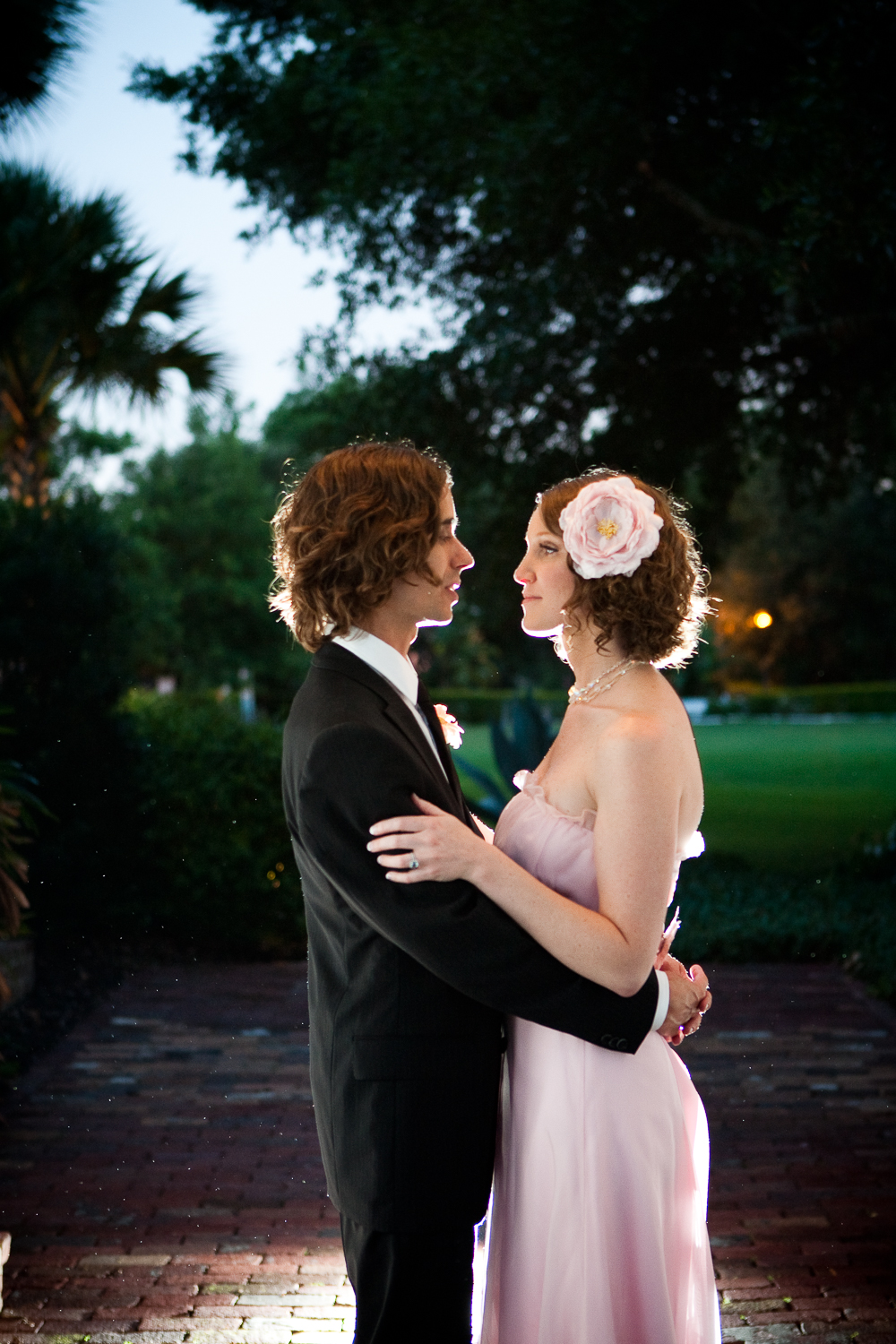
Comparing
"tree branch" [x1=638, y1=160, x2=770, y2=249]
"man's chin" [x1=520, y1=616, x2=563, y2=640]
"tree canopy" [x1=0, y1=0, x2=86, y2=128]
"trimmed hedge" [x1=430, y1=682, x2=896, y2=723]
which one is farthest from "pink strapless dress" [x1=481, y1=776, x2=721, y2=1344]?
"trimmed hedge" [x1=430, y1=682, x2=896, y2=723]

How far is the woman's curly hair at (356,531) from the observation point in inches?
75.4

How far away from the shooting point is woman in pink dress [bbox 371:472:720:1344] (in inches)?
75.0

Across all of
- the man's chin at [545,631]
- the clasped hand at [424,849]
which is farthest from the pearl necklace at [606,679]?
the clasped hand at [424,849]

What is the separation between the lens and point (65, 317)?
857cm

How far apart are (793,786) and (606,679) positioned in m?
17.4

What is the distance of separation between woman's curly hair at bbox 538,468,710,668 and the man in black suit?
11.3 inches

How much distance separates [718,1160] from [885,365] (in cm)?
676

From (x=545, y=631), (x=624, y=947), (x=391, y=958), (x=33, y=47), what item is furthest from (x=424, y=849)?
(x=33, y=47)

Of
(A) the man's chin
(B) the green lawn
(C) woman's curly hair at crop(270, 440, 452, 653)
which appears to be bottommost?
(B) the green lawn

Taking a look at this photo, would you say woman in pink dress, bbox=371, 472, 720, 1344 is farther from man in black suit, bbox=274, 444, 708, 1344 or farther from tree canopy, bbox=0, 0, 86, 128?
tree canopy, bbox=0, 0, 86, 128

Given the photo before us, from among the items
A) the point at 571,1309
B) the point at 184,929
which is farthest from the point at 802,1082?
the point at 184,929

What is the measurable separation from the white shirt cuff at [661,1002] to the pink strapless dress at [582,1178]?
116 mm

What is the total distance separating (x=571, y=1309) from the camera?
2023 millimetres

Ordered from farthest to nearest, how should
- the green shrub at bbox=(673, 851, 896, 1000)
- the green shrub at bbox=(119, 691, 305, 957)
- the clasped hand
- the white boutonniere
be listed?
the green shrub at bbox=(673, 851, 896, 1000) → the green shrub at bbox=(119, 691, 305, 957) → the white boutonniere → the clasped hand
